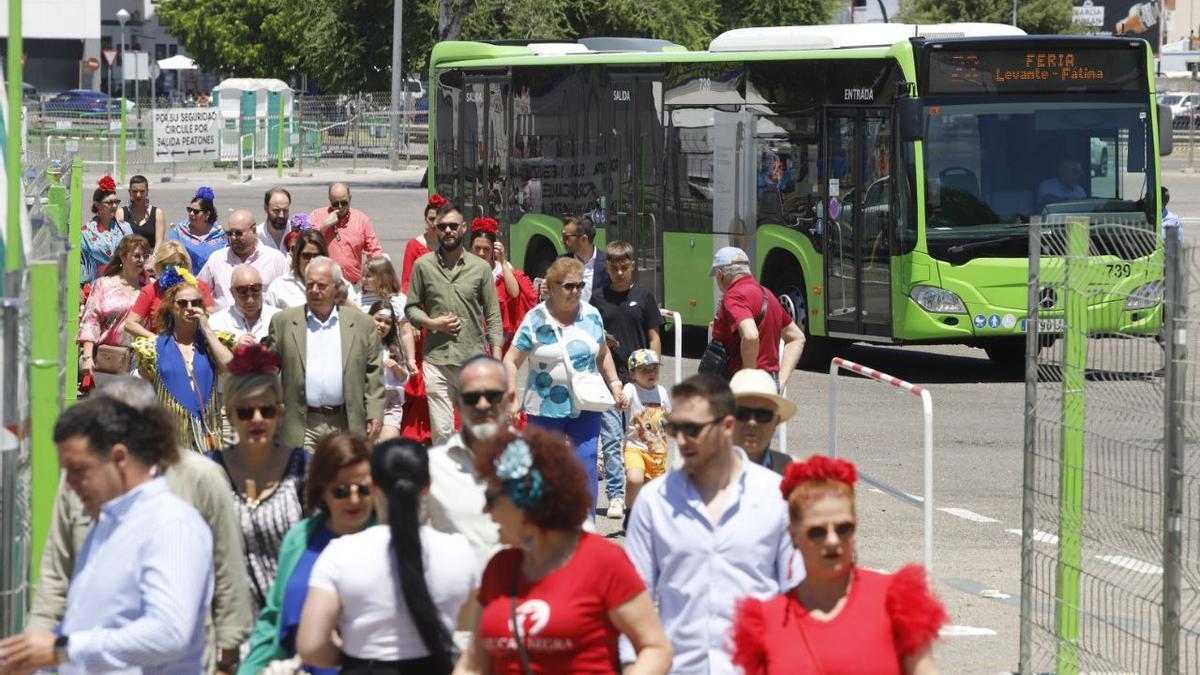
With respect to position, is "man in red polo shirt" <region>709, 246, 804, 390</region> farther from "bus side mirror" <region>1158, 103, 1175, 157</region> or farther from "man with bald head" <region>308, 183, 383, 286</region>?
"bus side mirror" <region>1158, 103, 1175, 157</region>

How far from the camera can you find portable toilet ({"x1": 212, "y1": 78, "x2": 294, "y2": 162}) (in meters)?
46.2

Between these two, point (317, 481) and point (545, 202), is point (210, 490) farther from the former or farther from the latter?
point (545, 202)

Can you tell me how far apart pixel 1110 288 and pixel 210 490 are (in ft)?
11.7

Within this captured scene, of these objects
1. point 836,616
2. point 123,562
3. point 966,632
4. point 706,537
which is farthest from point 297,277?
point 836,616

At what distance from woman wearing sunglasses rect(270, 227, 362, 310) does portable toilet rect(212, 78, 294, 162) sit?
115ft

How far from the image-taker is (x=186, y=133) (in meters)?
44.6

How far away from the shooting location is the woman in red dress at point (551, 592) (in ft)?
15.1

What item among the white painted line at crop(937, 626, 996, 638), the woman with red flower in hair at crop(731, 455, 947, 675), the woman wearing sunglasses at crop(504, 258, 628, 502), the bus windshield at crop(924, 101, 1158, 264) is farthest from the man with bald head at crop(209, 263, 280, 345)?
the bus windshield at crop(924, 101, 1158, 264)

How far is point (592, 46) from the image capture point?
21453 millimetres

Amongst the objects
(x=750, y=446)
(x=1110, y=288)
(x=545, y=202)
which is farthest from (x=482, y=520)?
(x=545, y=202)

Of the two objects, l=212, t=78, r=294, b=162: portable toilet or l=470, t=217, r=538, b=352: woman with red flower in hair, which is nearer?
l=470, t=217, r=538, b=352: woman with red flower in hair

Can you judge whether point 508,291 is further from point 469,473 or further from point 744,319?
point 469,473

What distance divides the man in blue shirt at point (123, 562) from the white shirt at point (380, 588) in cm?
34

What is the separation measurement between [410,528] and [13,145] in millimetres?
1940
